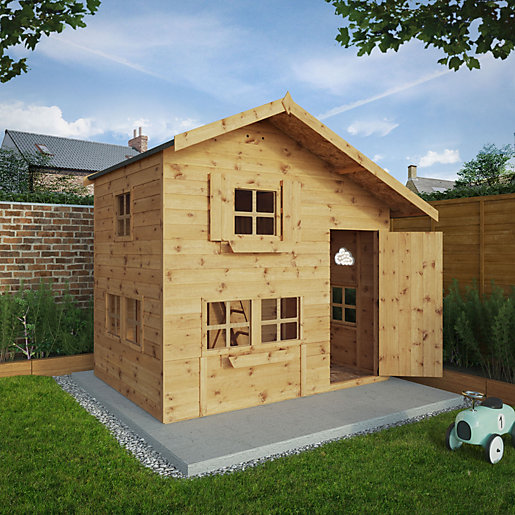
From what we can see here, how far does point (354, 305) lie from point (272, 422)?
340 cm

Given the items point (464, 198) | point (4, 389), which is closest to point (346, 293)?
point (464, 198)

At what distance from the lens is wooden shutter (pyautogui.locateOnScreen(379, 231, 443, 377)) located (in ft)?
24.1

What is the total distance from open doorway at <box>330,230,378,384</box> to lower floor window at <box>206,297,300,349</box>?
3.77ft

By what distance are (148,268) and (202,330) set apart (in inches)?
42.2

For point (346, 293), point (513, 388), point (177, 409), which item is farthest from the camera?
point (346, 293)

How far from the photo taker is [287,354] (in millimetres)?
6543

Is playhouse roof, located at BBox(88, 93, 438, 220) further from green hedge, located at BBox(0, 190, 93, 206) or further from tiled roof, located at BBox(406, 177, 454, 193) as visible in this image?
tiled roof, located at BBox(406, 177, 454, 193)

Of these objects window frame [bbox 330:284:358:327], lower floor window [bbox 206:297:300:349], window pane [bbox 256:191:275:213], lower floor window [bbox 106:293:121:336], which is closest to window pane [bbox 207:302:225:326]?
lower floor window [bbox 206:297:300:349]

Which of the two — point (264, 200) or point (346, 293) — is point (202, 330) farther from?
point (346, 293)

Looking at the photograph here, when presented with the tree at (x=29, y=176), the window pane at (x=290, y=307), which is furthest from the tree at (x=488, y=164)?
the window pane at (x=290, y=307)

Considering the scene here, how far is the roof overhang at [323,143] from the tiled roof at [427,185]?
33.0 meters

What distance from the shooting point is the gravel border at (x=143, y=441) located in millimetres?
4677

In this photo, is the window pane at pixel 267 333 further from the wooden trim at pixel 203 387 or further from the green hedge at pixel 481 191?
the green hedge at pixel 481 191

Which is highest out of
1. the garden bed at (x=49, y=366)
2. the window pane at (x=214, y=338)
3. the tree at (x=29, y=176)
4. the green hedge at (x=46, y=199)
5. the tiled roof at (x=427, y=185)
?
the tiled roof at (x=427, y=185)
